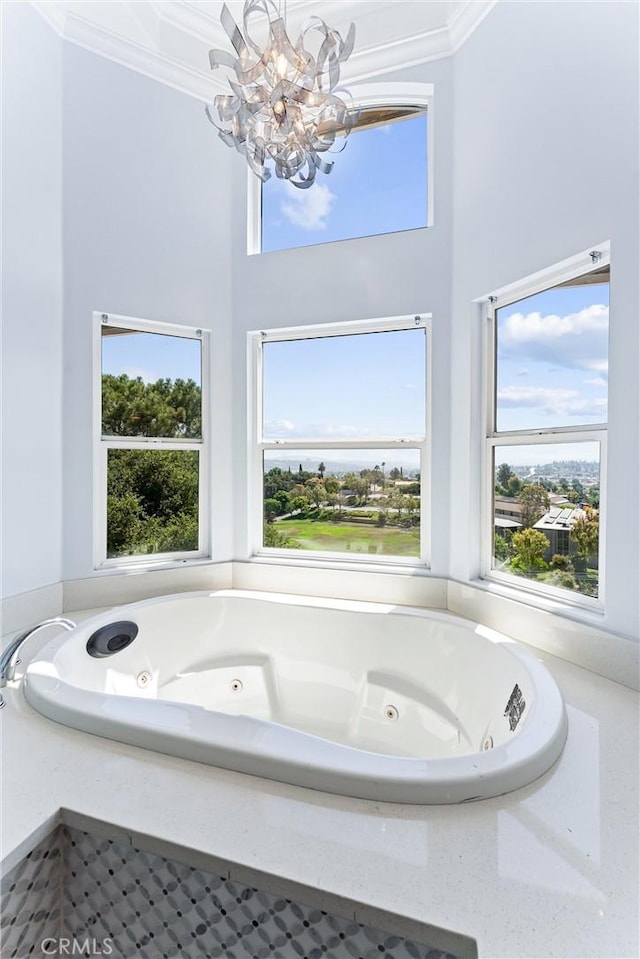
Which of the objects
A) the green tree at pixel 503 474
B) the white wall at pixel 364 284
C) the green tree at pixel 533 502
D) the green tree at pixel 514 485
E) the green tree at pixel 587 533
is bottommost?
the green tree at pixel 587 533

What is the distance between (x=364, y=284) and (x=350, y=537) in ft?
4.48

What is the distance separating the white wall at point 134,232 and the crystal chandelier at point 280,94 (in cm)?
108

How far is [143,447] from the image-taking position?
2609 mm

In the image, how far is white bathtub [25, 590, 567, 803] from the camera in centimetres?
110

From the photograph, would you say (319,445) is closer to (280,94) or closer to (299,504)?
(299,504)

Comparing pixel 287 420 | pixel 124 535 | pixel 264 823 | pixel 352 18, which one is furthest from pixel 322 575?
pixel 352 18

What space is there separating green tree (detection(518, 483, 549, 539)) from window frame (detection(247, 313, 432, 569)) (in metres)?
0.50

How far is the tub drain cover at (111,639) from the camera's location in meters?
1.95

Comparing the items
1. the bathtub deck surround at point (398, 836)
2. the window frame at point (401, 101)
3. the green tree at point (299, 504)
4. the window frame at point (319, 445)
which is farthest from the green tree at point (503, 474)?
the window frame at point (401, 101)

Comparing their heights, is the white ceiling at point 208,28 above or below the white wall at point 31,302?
above

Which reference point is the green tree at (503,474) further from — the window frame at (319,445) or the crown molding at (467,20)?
the crown molding at (467,20)

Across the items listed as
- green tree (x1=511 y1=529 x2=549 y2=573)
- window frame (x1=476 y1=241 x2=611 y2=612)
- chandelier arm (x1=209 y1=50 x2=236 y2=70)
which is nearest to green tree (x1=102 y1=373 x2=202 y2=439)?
chandelier arm (x1=209 y1=50 x2=236 y2=70)

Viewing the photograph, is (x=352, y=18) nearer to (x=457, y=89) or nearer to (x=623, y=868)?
(x=457, y=89)

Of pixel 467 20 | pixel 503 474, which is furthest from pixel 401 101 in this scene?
pixel 503 474
